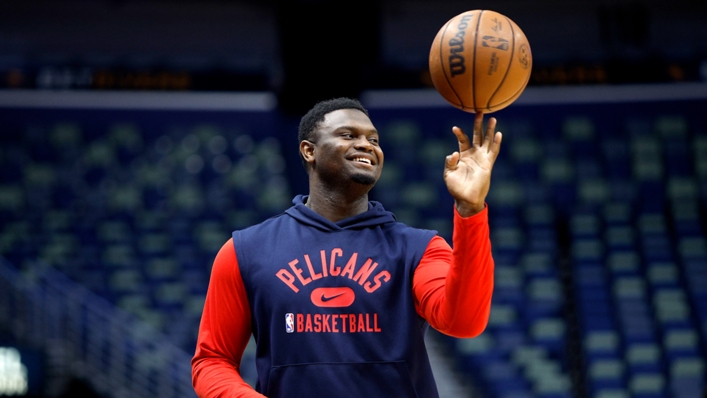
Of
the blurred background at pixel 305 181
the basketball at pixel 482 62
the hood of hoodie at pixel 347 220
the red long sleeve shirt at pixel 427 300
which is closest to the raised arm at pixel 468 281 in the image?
the red long sleeve shirt at pixel 427 300

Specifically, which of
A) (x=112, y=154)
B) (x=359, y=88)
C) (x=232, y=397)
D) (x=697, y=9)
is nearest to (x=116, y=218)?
(x=112, y=154)

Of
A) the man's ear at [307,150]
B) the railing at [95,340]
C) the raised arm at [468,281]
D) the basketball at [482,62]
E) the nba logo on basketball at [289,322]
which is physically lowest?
the railing at [95,340]

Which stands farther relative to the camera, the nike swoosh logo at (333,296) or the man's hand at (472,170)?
the nike swoosh logo at (333,296)

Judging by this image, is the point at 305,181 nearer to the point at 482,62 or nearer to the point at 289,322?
the point at 482,62

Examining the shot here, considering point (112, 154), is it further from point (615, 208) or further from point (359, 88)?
point (615, 208)

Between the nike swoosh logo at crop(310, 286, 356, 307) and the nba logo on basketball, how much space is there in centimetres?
6

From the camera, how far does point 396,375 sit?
182 cm

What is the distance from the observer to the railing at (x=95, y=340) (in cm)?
796

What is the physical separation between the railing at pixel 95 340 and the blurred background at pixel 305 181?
24 millimetres

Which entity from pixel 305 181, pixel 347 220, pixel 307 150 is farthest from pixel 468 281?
pixel 305 181

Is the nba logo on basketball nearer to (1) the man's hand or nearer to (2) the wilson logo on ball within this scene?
(1) the man's hand

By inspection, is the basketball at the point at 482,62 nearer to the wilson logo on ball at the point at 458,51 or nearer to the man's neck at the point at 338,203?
the wilson logo on ball at the point at 458,51

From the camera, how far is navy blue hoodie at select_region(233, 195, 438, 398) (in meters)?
1.82

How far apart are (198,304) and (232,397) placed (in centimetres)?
761
